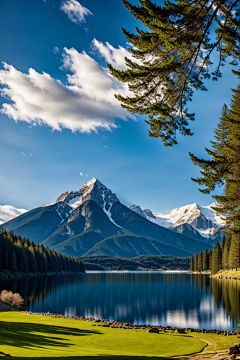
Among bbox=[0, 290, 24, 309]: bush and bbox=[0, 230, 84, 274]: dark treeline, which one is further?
bbox=[0, 230, 84, 274]: dark treeline

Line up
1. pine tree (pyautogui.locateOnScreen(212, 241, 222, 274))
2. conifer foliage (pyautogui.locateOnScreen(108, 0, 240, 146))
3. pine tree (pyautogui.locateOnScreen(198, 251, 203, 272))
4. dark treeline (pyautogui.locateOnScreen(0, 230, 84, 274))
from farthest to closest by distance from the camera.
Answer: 1. pine tree (pyautogui.locateOnScreen(198, 251, 203, 272))
2. pine tree (pyautogui.locateOnScreen(212, 241, 222, 274))
3. dark treeline (pyautogui.locateOnScreen(0, 230, 84, 274))
4. conifer foliage (pyautogui.locateOnScreen(108, 0, 240, 146))

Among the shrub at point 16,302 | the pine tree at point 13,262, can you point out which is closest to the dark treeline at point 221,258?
the shrub at point 16,302

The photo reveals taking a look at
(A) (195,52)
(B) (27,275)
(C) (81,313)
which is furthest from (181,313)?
(B) (27,275)

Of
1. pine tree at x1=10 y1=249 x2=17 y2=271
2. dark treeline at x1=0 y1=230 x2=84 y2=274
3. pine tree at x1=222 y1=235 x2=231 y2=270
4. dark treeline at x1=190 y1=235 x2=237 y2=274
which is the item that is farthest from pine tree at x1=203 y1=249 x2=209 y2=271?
pine tree at x1=10 y1=249 x2=17 y2=271

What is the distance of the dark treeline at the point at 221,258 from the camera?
110 meters

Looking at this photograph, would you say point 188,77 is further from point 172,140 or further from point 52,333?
point 52,333

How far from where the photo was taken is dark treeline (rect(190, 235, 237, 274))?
10986 cm

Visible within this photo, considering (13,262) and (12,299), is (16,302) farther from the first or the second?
(13,262)

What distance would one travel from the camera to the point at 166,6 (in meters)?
12.7

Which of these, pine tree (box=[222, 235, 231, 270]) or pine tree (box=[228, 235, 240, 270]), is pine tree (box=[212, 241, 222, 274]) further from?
pine tree (box=[228, 235, 240, 270])

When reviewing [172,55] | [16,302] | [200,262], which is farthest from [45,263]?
[172,55]

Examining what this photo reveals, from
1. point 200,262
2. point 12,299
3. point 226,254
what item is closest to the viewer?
point 12,299

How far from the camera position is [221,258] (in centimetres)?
13962

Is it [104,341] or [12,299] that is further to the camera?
[12,299]
